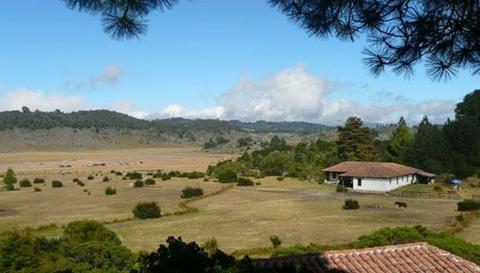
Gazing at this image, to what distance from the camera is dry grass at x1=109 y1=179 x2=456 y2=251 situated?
32094 millimetres

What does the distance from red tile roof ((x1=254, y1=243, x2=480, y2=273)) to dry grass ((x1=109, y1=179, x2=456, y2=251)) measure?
14.7 m

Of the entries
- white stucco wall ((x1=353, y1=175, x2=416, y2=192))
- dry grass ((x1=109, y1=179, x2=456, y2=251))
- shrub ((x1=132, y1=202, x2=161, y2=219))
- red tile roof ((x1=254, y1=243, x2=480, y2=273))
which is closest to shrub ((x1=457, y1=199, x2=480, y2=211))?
dry grass ((x1=109, y1=179, x2=456, y2=251))

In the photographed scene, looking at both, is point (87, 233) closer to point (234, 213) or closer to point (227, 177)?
point (234, 213)

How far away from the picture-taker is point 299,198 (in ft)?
183

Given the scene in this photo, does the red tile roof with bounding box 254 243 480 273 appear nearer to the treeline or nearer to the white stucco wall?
the white stucco wall

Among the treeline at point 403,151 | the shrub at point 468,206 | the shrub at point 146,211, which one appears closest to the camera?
the shrub at point 146,211

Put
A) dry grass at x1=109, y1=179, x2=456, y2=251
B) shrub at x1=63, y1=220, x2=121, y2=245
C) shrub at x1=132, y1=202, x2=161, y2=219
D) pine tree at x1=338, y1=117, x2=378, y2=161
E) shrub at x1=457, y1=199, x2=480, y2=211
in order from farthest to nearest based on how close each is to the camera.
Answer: pine tree at x1=338, y1=117, x2=378, y2=161
shrub at x1=457, y1=199, x2=480, y2=211
shrub at x1=132, y1=202, x2=161, y2=219
dry grass at x1=109, y1=179, x2=456, y2=251
shrub at x1=63, y1=220, x2=121, y2=245

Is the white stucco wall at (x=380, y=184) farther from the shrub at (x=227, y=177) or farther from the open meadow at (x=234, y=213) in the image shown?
the shrub at (x=227, y=177)

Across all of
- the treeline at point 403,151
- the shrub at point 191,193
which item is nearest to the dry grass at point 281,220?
the shrub at point 191,193

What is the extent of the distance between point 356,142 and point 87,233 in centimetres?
6136

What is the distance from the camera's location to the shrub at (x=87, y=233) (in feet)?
74.9

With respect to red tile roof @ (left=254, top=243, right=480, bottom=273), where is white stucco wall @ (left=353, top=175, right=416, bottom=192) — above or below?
below

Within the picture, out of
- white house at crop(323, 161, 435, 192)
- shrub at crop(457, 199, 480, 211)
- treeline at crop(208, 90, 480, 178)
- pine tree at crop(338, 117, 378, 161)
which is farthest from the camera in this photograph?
pine tree at crop(338, 117, 378, 161)

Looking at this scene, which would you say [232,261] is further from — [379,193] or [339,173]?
[339,173]
